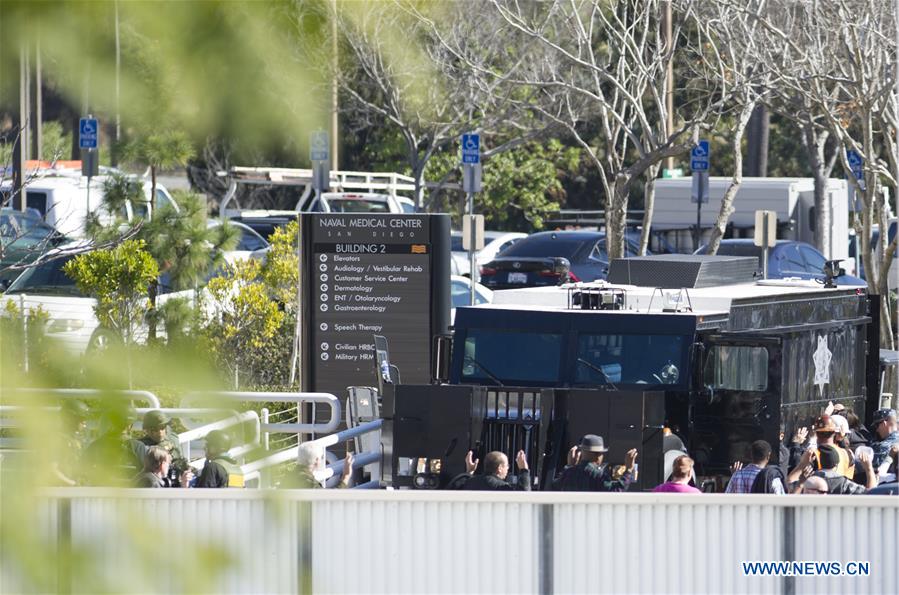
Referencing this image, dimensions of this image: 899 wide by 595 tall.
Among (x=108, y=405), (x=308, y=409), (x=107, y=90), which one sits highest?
(x=107, y=90)

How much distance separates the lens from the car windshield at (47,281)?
18.7 metres

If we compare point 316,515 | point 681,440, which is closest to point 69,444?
point 316,515

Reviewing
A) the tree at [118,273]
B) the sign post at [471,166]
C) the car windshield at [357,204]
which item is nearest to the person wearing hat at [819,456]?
the tree at [118,273]

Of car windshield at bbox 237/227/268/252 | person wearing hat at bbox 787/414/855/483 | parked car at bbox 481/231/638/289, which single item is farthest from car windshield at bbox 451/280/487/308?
person wearing hat at bbox 787/414/855/483

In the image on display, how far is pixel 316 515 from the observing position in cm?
608

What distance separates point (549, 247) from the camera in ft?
90.3

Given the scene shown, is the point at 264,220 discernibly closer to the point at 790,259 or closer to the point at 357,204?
the point at 357,204

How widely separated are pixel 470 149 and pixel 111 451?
2353 centimetres

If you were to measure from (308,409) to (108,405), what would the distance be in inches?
517

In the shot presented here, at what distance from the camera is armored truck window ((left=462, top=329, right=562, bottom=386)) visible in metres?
10.8

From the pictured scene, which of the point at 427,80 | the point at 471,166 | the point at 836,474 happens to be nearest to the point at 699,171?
the point at 471,166

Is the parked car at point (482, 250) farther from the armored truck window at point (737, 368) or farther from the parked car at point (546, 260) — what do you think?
the armored truck window at point (737, 368)

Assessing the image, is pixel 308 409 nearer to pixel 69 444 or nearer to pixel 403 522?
pixel 403 522

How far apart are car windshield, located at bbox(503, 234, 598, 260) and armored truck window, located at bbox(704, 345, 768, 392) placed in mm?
16624
